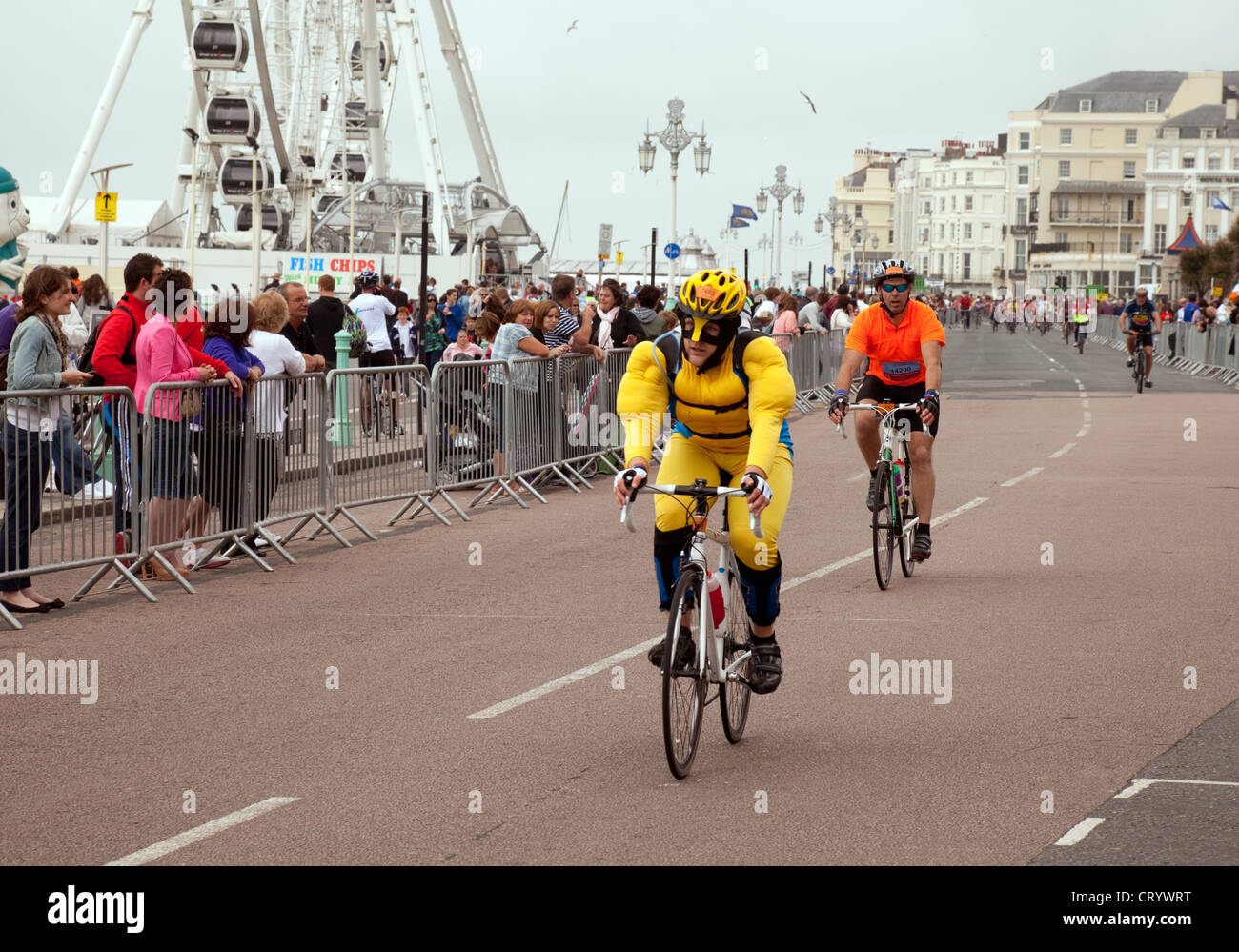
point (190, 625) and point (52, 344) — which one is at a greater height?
point (52, 344)

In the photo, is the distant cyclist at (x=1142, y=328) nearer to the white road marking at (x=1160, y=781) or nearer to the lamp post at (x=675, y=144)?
the lamp post at (x=675, y=144)

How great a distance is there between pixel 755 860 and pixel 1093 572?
6.70 m

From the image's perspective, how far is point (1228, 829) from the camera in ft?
18.9

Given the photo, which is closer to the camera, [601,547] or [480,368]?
[601,547]

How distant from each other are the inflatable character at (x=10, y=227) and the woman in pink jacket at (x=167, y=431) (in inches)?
47.5

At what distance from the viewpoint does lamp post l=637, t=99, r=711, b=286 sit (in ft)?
142

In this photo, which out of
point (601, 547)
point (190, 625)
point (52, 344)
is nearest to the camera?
point (190, 625)

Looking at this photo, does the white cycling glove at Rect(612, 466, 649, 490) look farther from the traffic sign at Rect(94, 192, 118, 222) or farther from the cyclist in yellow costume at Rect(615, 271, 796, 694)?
the traffic sign at Rect(94, 192, 118, 222)

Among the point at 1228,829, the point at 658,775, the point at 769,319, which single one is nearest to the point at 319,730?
the point at 658,775

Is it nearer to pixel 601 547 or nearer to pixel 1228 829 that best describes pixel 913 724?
pixel 1228 829

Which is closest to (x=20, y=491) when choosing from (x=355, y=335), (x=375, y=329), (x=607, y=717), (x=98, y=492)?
(x=98, y=492)

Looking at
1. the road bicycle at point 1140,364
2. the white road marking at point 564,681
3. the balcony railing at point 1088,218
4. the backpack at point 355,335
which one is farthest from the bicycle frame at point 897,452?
the balcony railing at point 1088,218

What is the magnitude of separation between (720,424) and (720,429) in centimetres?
3
